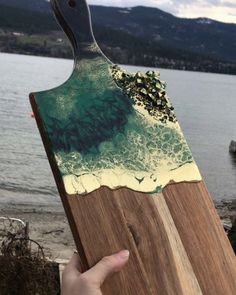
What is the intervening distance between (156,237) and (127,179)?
0.71 ft

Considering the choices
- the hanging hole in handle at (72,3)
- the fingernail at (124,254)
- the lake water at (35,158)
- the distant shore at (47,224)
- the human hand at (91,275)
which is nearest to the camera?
the human hand at (91,275)

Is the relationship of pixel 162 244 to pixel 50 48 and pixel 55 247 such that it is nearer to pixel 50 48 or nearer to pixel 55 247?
pixel 55 247

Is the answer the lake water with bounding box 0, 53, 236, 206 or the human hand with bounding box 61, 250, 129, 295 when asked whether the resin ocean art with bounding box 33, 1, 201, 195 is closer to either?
the human hand with bounding box 61, 250, 129, 295

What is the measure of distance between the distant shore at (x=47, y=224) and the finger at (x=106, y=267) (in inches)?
379

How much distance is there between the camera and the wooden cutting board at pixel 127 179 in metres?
1.76

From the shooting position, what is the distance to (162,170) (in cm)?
195

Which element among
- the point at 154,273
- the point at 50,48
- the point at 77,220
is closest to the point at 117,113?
the point at 77,220

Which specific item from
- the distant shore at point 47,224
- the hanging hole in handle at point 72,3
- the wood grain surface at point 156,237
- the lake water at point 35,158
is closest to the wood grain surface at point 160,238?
the wood grain surface at point 156,237

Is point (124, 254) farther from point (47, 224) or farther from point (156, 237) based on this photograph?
point (47, 224)

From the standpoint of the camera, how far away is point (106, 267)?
1.65 meters

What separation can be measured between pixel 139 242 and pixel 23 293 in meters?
4.17

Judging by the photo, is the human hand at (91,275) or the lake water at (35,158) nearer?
the human hand at (91,275)

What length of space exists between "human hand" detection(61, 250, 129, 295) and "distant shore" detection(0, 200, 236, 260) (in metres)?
9.61

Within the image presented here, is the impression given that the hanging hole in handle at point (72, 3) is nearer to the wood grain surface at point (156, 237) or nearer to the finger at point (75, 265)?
the wood grain surface at point (156, 237)
